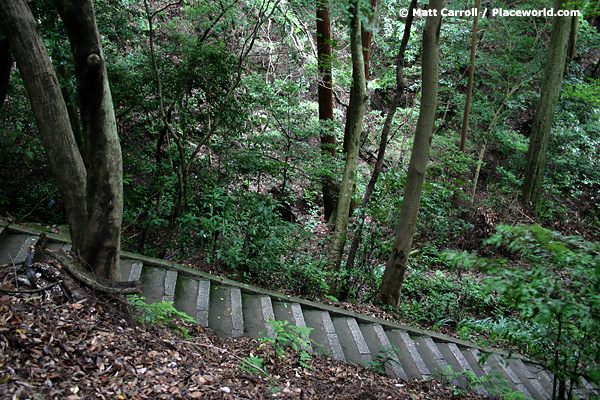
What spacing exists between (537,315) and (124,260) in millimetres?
4048

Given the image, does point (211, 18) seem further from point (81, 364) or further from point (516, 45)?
point (516, 45)

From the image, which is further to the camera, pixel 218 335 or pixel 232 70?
pixel 232 70

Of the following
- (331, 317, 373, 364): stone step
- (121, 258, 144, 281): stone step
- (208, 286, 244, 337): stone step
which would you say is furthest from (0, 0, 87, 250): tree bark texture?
(331, 317, 373, 364): stone step

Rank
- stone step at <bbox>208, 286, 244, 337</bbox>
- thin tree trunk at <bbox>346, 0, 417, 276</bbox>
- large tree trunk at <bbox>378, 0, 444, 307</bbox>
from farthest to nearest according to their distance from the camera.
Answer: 1. thin tree trunk at <bbox>346, 0, 417, 276</bbox>
2. large tree trunk at <bbox>378, 0, 444, 307</bbox>
3. stone step at <bbox>208, 286, 244, 337</bbox>

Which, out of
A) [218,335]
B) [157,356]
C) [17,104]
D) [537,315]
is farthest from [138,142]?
[537,315]

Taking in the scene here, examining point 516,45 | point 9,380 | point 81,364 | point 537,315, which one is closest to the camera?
point 9,380

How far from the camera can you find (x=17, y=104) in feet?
16.8

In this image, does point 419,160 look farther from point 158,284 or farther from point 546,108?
point 546,108

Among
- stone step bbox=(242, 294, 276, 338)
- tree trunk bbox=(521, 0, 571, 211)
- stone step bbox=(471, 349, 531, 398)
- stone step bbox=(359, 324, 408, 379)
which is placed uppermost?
tree trunk bbox=(521, 0, 571, 211)

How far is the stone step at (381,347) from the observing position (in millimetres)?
3865

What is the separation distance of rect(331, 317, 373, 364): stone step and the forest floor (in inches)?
20.6

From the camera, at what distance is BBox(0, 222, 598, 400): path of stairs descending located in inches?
150

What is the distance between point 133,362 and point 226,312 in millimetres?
1614

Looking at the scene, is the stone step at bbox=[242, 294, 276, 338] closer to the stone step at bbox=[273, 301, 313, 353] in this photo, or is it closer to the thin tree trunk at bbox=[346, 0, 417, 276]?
the stone step at bbox=[273, 301, 313, 353]
